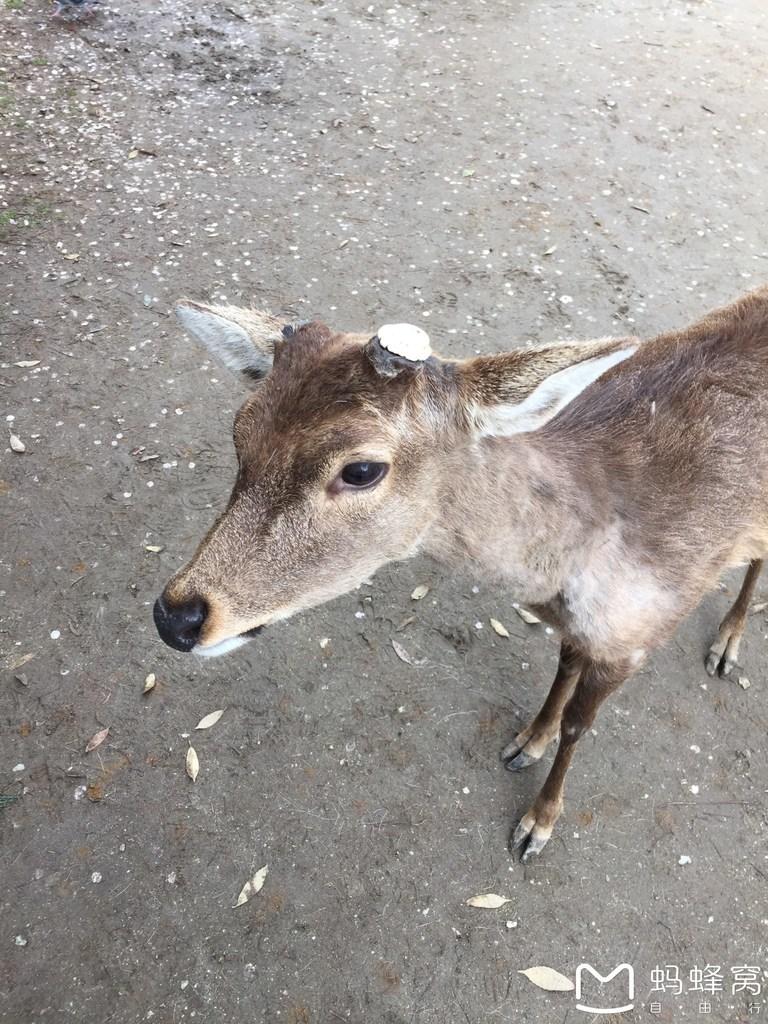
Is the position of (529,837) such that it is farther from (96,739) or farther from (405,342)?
(405,342)

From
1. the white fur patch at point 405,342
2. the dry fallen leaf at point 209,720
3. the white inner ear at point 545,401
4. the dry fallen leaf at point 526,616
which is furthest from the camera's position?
the dry fallen leaf at point 526,616

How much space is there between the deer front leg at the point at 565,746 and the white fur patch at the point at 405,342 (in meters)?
1.49

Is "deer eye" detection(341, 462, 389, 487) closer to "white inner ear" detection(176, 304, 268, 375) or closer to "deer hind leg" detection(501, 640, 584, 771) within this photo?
"white inner ear" detection(176, 304, 268, 375)

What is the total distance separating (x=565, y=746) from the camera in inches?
127

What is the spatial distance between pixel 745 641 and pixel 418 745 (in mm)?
2069

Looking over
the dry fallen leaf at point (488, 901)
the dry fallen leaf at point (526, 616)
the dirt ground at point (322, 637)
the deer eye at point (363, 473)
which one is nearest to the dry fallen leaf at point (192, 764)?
the dirt ground at point (322, 637)

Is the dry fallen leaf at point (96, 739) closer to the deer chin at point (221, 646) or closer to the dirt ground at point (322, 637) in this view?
the dirt ground at point (322, 637)

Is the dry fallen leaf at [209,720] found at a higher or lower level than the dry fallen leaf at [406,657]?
lower

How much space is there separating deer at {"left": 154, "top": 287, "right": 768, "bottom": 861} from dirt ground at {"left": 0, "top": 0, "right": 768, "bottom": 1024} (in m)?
0.34

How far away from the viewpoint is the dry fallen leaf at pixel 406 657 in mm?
4086

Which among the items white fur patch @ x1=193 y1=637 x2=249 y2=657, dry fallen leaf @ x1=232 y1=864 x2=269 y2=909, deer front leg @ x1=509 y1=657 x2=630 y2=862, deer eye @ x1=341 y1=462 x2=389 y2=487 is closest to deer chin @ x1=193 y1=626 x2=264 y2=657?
white fur patch @ x1=193 y1=637 x2=249 y2=657

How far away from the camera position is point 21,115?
7438 millimetres

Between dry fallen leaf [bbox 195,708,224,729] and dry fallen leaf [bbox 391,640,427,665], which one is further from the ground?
dry fallen leaf [bbox 391,640,427,665]

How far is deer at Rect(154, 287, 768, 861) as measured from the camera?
226 centimetres
